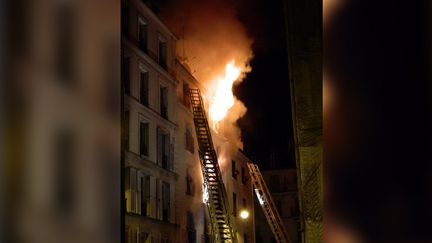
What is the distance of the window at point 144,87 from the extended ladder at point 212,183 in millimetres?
6175

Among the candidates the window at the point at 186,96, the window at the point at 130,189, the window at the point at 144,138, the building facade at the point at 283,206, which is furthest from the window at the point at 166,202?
the building facade at the point at 283,206

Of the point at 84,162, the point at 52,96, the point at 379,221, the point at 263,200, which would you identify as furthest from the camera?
the point at 263,200

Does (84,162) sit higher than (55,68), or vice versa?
(55,68)

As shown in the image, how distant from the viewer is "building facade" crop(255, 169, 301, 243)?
84562mm

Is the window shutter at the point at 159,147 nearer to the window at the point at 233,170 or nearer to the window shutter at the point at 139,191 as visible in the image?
the window shutter at the point at 139,191

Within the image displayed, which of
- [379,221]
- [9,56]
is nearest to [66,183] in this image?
[9,56]

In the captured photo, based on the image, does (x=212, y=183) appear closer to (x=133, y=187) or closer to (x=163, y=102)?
(x=163, y=102)

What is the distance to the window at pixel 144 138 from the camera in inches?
1634

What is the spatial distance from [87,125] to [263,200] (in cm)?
4163

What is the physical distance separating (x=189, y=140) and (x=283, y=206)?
129 feet

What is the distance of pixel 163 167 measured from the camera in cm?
4378

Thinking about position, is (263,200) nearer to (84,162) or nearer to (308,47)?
(308,47)

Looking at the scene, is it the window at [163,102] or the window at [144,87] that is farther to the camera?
the window at [163,102]

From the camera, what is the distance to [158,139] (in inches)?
1721
